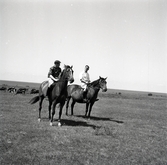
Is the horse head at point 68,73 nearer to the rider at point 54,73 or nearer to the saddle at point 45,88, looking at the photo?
the rider at point 54,73

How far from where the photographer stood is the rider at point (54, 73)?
1065 centimetres

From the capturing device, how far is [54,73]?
1097cm

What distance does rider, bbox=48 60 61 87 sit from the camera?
10.6 metres

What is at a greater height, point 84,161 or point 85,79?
point 85,79

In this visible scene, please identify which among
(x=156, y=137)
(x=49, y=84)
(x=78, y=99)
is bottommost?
(x=156, y=137)

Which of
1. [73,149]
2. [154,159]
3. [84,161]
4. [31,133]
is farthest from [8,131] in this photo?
[154,159]

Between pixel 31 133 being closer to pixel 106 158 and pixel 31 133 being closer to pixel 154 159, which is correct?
pixel 106 158

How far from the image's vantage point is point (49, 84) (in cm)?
1062

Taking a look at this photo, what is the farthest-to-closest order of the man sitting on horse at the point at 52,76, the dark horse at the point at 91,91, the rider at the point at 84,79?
the rider at the point at 84,79, the dark horse at the point at 91,91, the man sitting on horse at the point at 52,76

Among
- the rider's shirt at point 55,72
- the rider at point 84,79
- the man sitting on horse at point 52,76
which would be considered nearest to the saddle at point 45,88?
the man sitting on horse at point 52,76

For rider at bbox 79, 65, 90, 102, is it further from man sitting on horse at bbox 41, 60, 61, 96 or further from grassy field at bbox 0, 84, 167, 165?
grassy field at bbox 0, 84, 167, 165

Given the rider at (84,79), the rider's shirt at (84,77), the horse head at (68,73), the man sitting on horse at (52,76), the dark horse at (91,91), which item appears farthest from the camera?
the rider's shirt at (84,77)

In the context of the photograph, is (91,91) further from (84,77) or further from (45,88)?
(45,88)

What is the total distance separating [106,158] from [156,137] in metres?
4.38
